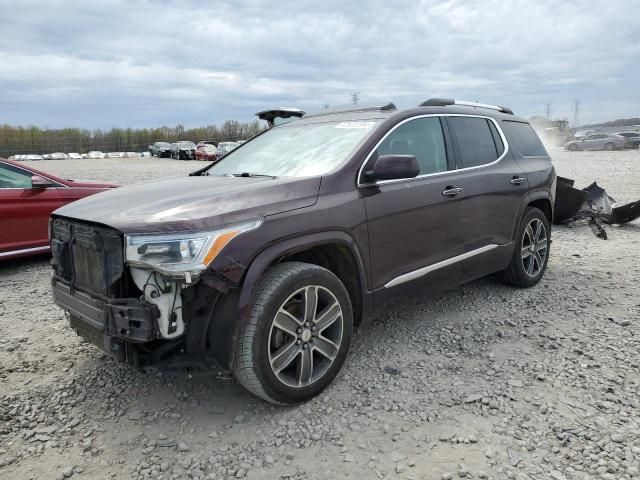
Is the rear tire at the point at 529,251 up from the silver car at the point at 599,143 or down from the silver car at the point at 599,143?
down

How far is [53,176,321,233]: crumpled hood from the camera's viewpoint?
2680 millimetres

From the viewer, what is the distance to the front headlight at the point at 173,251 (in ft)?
8.50

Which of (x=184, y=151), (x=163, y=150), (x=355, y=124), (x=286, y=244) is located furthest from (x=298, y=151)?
(x=163, y=150)

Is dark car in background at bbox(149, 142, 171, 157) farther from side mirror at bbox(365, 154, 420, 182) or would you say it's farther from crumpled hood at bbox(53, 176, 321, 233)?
side mirror at bbox(365, 154, 420, 182)

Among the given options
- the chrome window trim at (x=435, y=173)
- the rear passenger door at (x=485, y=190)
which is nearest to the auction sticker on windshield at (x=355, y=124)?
the chrome window trim at (x=435, y=173)

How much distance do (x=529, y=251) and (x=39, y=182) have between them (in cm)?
581

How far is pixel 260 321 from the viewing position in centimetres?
278

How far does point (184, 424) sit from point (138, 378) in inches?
27.3

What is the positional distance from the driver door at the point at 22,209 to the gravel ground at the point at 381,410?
1.94m

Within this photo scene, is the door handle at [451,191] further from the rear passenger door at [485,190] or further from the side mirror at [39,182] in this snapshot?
the side mirror at [39,182]

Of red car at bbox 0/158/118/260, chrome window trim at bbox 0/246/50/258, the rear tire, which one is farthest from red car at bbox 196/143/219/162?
the rear tire

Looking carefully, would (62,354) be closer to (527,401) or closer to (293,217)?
(293,217)

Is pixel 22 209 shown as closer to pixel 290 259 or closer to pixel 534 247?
pixel 290 259

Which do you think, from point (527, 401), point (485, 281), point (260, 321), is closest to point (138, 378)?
point (260, 321)
